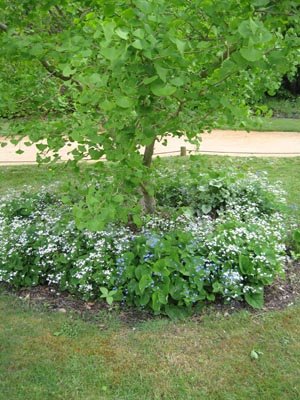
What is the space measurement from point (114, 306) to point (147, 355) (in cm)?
57

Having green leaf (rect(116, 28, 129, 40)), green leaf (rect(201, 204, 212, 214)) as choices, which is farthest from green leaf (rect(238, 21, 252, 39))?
green leaf (rect(201, 204, 212, 214))

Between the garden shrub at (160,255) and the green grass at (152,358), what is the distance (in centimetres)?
23

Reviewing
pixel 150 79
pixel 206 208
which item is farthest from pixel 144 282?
pixel 150 79

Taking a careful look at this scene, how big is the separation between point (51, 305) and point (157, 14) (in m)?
2.40

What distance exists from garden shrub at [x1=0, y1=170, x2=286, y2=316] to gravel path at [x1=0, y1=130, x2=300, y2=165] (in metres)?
3.99

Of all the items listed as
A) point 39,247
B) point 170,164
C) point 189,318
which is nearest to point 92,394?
point 189,318

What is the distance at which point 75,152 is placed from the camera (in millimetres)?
3354

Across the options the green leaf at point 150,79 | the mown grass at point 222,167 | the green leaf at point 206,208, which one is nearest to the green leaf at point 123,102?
the green leaf at point 150,79

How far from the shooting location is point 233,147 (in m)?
9.77

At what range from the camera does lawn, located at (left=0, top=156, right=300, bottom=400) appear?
2586 mm

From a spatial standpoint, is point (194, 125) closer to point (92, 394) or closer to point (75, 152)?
point (75, 152)

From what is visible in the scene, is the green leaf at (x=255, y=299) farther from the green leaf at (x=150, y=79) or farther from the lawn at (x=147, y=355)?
the green leaf at (x=150, y=79)

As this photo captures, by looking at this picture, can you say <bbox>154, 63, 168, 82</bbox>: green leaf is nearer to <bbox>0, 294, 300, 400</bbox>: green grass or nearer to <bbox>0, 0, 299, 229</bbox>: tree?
<bbox>0, 0, 299, 229</bbox>: tree

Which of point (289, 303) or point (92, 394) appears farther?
point (289, 303)
